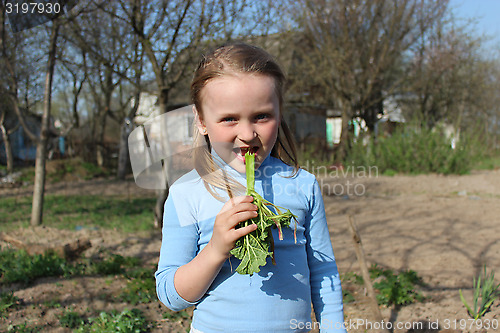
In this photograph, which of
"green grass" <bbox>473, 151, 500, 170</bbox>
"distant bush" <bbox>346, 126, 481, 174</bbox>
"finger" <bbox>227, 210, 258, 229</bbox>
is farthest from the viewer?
"green grass" <bbox>473, 151, 500, 170</bbox>

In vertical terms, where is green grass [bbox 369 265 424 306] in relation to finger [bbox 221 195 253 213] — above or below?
below

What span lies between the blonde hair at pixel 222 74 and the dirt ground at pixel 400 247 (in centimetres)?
207

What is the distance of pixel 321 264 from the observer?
1.36 m

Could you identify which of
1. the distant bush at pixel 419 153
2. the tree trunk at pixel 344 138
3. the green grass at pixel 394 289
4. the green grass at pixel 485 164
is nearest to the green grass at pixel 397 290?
the green grass at pixel 394 289

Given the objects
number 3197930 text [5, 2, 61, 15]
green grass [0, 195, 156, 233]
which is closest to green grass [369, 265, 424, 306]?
green grass [0, 195, 156, 233]

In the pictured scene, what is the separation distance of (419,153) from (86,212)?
31.8ft

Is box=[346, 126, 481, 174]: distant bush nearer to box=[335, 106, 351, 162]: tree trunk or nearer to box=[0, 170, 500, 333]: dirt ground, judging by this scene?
box=[335, 106, 351, 162]: tree trunk

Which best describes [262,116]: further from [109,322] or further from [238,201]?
[109,322]

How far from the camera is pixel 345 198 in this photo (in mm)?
8930

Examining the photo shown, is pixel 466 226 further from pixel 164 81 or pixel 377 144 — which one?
A: pixel 377 144

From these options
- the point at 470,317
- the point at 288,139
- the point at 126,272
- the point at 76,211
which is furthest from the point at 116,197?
the point at 288,139

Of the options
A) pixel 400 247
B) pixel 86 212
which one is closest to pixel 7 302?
pixel 400 247

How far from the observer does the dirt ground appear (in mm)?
3131

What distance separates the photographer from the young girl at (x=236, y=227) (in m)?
1.16
